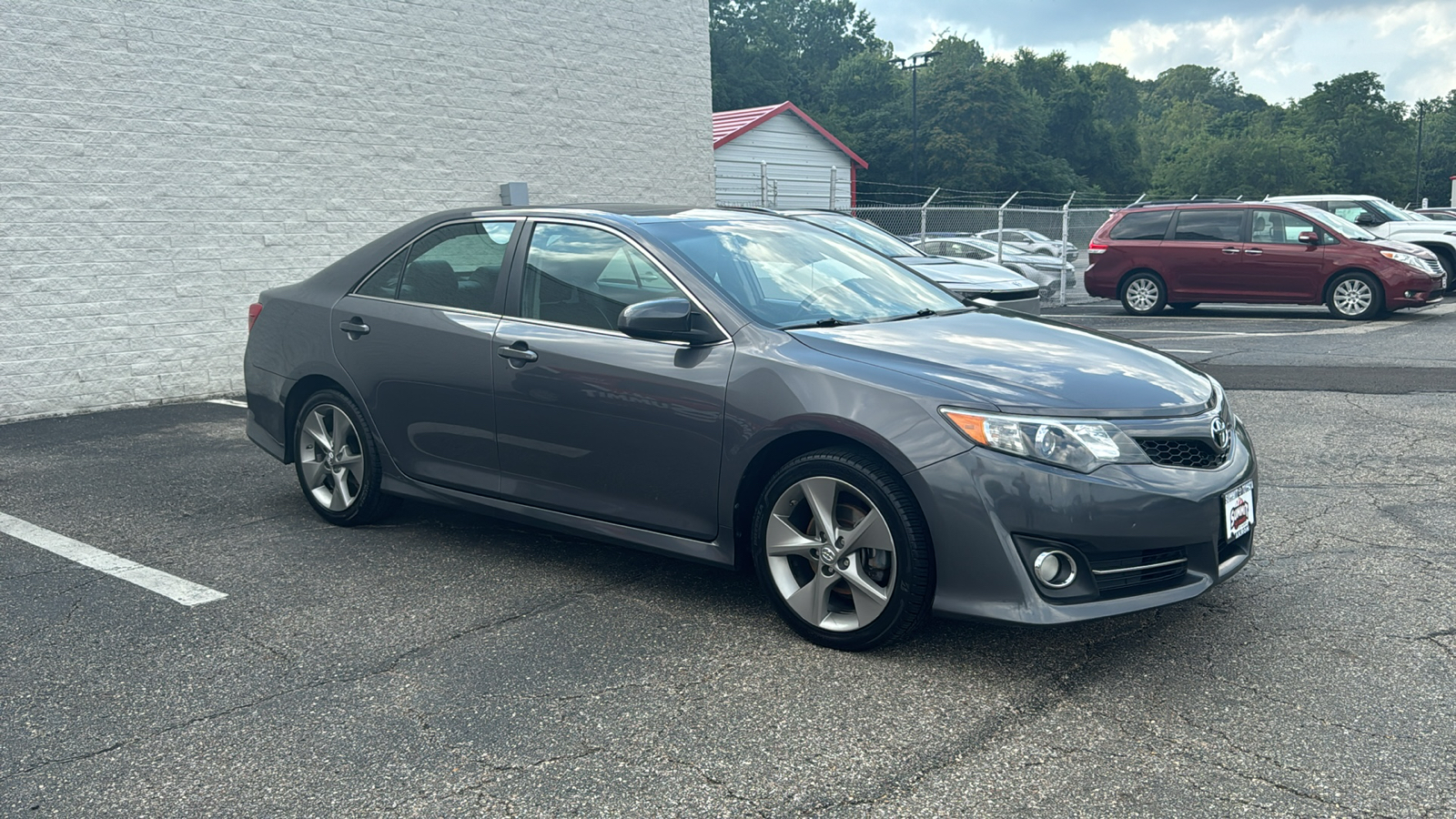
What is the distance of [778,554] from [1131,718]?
1223mm

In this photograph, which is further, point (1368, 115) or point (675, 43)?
point (1368, 115)

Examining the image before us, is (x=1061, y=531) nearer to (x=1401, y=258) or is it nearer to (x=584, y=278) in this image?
(x=584, y=278)

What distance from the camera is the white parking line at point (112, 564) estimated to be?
4629 mm

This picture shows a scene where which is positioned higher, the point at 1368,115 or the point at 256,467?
the point at 1368,115

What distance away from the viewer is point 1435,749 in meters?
3.07

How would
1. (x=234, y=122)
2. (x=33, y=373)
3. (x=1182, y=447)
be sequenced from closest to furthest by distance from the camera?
(x=1182, y=447)
(x=33, y=373)
(x=234, y=122)

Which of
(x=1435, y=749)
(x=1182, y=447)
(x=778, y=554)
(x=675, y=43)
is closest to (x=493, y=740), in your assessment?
(x=778, y=554)

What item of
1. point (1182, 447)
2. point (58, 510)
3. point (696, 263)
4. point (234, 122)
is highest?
point (234, 122)

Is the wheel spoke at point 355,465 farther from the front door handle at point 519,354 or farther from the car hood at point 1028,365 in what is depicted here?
the car hood at point 1028,365

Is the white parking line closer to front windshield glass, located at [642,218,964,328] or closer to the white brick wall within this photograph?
front windshield glass, located at [642,218,964,328]

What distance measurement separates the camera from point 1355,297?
49.8 feet

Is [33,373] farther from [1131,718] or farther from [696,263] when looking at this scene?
[1131,718]

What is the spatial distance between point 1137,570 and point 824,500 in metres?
0.99

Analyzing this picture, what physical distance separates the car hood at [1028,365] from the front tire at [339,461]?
232 centimetres
